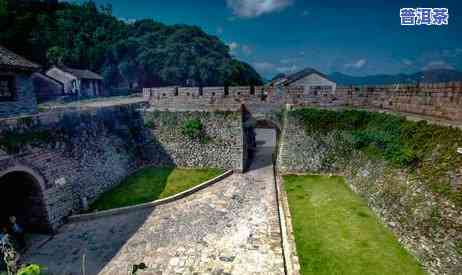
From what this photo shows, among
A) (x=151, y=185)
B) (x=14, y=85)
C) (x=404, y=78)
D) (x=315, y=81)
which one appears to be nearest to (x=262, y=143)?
(x=151, y=185)

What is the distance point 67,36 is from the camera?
109 ft

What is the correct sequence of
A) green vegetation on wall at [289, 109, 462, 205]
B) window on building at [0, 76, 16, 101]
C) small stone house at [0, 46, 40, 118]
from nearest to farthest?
green vegetation on wall at [289, 109, 462, 205] < small stone house at [0, 46, 40, 118] < window on building at [0, 76, 16, 101]

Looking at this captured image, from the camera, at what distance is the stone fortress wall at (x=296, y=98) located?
9.18 meters

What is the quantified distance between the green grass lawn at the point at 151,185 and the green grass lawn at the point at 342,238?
4.75 m

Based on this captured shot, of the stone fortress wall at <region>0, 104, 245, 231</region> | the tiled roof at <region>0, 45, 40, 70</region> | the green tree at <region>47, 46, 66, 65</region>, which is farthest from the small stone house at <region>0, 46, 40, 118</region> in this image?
the green tree at <region>47, 46, 66, 65</region>

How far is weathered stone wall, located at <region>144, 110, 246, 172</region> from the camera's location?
42.0ft

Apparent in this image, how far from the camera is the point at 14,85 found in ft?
33.6

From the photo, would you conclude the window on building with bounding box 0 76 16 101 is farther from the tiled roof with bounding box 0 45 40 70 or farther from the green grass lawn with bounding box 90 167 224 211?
the green grass lawn with bounding box 90 167 224 211

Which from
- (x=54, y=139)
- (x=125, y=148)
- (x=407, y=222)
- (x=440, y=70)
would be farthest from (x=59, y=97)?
(x=440, y=70)

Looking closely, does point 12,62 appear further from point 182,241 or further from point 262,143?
point 262,143

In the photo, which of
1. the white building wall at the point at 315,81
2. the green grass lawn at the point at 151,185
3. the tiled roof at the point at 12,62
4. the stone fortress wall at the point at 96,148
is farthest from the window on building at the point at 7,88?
the white building wall at the point at 315,81

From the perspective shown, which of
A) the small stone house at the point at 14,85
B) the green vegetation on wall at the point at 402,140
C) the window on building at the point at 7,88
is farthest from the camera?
the window on building at the point at 7,88

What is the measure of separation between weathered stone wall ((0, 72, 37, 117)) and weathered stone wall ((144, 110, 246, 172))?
522cm

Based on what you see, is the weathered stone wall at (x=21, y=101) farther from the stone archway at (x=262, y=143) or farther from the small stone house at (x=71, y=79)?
the small stone house at (x=71, y=79)
